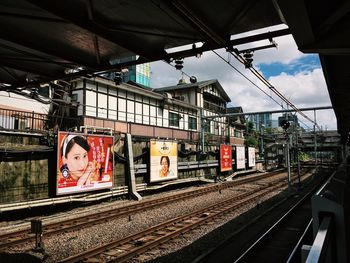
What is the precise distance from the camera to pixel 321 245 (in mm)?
2500

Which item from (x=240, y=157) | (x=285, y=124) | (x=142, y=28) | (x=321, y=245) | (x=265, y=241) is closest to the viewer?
(x=321, y=245)

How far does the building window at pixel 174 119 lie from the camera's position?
33.9 metres

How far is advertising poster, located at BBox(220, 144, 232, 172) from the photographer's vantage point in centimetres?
3259

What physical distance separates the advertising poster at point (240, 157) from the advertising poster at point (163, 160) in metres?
14.2

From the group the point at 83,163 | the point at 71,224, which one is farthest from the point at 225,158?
the point at 71,224

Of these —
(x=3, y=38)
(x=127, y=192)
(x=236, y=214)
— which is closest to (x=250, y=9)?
(x=3, y=38)

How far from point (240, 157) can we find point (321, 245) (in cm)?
3588

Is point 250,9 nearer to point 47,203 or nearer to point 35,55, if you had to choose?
point 35,55

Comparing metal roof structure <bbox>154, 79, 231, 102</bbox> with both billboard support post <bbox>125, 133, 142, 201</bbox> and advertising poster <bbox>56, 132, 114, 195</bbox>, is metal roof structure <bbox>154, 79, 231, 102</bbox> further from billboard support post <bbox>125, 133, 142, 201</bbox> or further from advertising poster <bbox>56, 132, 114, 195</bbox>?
advertising poster <bbox>56, 132, 114, 195</bbox>

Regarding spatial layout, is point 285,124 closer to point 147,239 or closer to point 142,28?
point 147,239

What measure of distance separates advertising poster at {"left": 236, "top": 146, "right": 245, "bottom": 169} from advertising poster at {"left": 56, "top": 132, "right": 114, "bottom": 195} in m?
21.1

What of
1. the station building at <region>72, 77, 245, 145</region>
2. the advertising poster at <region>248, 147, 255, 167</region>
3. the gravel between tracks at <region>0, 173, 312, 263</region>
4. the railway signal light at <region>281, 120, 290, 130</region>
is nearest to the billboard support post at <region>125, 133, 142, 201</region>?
the gravel between tracks at <region>0, 173, 312, 263</region>

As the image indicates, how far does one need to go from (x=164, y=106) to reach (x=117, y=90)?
6.74 m

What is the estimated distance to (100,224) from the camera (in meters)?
12.1
